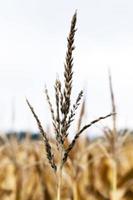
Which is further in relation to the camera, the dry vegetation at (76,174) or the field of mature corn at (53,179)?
the field of mature corn at (53,179)

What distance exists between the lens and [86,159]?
463 centimetres

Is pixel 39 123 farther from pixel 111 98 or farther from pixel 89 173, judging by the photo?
pixel 89 173

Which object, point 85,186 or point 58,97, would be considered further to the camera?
point 85,186

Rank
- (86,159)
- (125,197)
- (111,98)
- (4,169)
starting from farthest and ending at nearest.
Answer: (4,169) < (86,159) < (125,197) < (111,98)

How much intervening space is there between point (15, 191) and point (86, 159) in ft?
2.06

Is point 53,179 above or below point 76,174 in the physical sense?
below

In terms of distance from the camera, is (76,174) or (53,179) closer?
(76,174)

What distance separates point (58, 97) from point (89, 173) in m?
4.59

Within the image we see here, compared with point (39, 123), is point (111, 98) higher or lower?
lower

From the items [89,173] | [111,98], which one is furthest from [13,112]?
[111,98]

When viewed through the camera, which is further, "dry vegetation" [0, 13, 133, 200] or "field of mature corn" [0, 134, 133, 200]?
"field of mature corn" [0, 134, 133, 200]

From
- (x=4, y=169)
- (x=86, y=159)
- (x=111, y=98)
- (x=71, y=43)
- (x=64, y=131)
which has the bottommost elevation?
(x=4, y=169)

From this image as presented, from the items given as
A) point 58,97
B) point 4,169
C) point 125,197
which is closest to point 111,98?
point 58,97

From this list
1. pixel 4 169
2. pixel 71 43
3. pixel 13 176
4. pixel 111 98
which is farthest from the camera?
pixel 4 169
